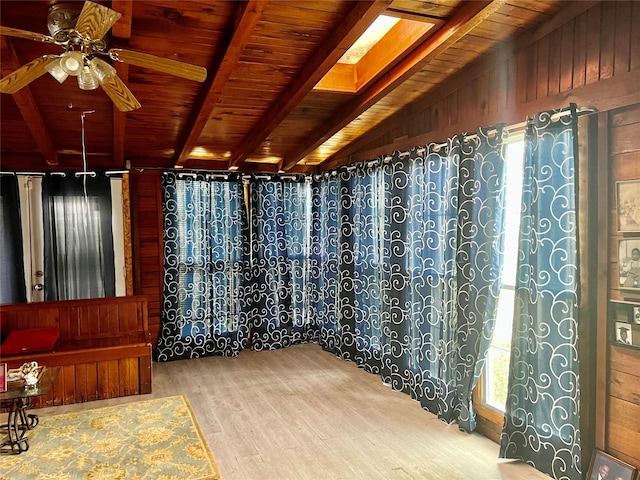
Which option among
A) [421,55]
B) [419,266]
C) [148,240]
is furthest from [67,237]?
[421,55]

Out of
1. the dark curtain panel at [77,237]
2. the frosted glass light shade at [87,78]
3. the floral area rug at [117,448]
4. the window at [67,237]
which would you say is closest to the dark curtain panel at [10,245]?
the window at [67,237]

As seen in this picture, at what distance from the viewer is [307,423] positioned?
3.58 meters

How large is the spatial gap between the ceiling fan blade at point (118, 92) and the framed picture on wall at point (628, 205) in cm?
273

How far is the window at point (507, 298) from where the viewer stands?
3.19 m

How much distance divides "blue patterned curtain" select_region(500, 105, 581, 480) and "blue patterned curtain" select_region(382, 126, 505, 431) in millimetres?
320

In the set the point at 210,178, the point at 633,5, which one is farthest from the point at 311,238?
the point at 633,5

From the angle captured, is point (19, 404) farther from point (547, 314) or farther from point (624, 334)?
point (624, 334)

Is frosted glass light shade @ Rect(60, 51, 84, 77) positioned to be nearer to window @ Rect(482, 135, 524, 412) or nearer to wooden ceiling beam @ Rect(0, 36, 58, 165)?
wooden ceiling beam @ Rect(0, 36, 58, 165)

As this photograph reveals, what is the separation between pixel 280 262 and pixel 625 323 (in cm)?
400

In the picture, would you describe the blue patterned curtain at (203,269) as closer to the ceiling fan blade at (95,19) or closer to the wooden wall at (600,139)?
the ceiling fan blade at (95,19)

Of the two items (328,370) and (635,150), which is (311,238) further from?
(635,150)

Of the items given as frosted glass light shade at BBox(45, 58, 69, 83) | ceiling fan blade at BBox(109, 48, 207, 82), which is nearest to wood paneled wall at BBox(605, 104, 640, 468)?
ceiling fan blade at BBox(109, 48, 207, 82)

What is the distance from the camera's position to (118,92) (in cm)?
248

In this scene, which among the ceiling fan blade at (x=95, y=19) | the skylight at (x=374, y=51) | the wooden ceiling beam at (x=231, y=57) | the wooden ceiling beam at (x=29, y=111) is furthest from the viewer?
the skylight at (x=374, y=51)
